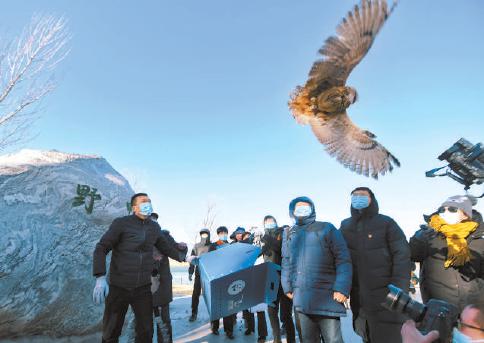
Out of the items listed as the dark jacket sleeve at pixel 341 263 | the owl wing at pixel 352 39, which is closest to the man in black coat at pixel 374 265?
the dark jacket sleeve at pixel 341 263

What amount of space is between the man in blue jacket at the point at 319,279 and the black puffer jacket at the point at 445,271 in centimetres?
73

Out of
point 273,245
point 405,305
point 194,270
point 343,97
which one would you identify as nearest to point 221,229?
point 194,270

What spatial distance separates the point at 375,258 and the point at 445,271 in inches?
22.9

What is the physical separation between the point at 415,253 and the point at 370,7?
4018mm

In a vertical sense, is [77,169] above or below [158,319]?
above

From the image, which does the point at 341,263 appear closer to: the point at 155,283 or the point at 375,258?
the point at 375,258

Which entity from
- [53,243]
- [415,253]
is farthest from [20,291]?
[415,253]

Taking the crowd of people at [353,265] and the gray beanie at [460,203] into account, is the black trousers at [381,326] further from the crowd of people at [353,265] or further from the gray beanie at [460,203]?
the gray beanie at [460,203]

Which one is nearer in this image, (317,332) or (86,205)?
→ (317,332)

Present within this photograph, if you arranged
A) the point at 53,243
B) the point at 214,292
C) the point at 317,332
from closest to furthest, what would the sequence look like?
the point at 317,332 → the point at 214,292 → the point at 53,243

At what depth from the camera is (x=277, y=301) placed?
454 cm

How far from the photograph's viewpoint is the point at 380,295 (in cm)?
283

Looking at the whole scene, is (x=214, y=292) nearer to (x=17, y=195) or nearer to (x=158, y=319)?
(x=158, y=319)

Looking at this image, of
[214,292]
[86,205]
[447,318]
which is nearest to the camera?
[447,318]
